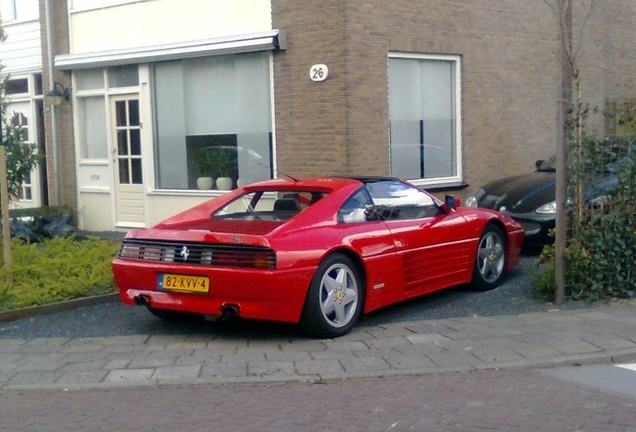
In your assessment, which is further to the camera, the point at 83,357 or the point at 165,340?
the point at 165,340

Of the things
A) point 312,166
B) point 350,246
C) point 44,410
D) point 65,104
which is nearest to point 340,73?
point 312,166

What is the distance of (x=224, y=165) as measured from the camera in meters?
13.9

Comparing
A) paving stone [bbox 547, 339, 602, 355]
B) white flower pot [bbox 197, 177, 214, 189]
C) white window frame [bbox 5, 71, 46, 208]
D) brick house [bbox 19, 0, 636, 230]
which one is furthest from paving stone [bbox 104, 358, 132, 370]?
white window frame [bbox 5, 71, 46, 208]

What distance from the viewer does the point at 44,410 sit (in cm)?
603

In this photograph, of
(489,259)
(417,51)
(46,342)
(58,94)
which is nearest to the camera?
(46,342)

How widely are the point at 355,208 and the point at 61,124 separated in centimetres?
941

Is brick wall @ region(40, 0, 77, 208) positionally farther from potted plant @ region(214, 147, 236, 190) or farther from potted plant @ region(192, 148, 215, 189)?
potted plant @ region(214, 147, 236, 190)

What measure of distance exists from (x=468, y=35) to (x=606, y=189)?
5.70m

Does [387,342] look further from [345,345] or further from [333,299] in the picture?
[333,299]

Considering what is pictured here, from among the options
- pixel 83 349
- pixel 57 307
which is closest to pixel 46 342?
pixel 83 349

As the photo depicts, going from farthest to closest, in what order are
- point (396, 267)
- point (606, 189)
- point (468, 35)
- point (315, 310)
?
point (468, 35), point (606, 189), point (396, 267), point (315, 310)

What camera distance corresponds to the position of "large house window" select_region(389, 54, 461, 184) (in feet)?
43.3

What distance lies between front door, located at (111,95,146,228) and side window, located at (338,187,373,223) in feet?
23.7

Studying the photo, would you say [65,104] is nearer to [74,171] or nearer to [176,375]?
[74,171]
